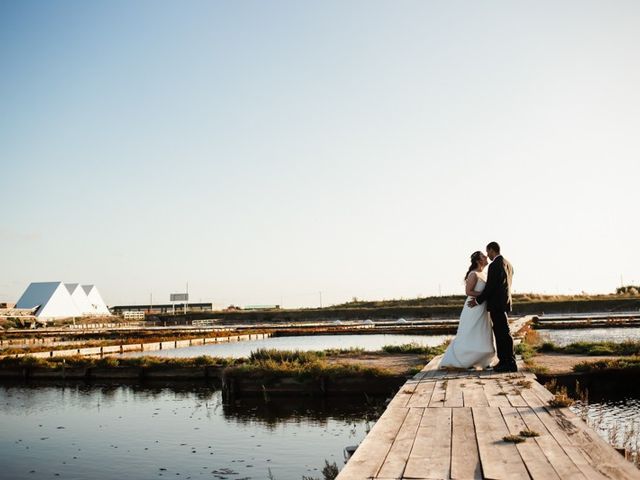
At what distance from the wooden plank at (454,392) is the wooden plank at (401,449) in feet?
2.22

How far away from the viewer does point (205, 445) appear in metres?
9.71


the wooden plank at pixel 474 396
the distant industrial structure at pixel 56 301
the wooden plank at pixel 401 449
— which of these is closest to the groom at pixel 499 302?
the wooden plank at pixel 474 396

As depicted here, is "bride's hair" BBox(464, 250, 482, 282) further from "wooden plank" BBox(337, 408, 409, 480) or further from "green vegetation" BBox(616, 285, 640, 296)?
"green vegetation" BBox(616, 285, 640, 296)

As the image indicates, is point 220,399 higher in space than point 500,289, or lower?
lower

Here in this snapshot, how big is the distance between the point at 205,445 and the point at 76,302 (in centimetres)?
7915

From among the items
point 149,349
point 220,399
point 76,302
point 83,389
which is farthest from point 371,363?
point 76,302

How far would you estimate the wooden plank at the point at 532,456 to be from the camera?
393cm

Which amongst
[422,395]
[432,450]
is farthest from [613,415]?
[432,450]

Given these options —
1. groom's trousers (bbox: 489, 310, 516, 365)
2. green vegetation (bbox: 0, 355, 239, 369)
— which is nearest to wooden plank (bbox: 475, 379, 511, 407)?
groom's trousers (bbox: 489, 310, 516, 365)

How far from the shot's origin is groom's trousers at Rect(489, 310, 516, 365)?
961 cm

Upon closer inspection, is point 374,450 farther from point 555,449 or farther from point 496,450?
point 555,449

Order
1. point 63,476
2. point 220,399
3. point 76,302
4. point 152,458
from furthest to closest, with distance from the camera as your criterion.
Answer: point 76,302 → point 220,399 → point 152,458 → point 63,476

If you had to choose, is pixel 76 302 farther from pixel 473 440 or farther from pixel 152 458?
pixel 473 440

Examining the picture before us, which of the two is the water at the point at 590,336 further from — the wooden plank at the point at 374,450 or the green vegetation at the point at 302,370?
the wooden plank at the point at 374,450
